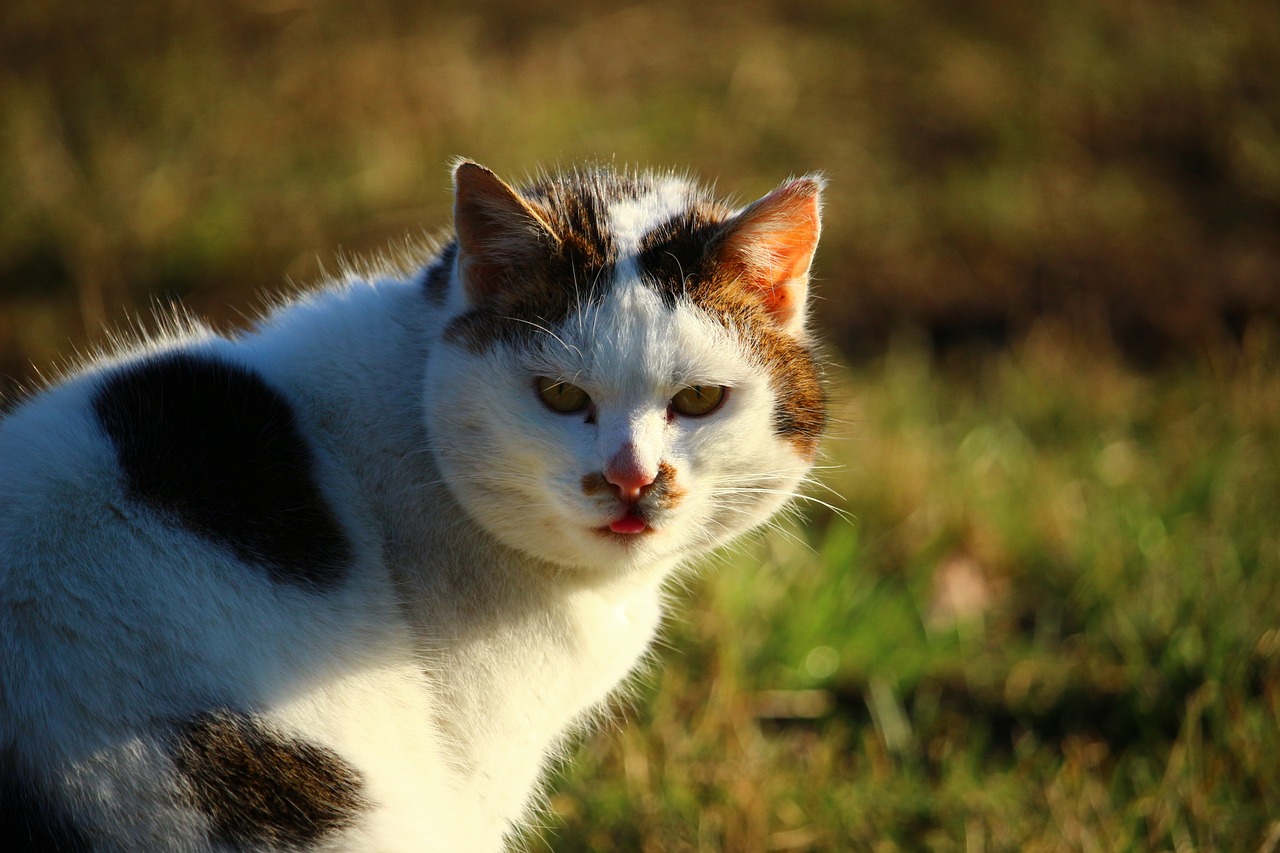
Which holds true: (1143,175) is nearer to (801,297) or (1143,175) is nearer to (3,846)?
(801,297)

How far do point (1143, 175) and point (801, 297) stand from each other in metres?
4.23

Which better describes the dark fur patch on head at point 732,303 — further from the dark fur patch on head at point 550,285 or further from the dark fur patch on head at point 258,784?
the dark fur patch on head at point 258,784

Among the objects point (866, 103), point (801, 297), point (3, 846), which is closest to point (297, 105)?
point (866, 103)

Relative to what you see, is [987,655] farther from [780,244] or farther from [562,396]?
[562,396]

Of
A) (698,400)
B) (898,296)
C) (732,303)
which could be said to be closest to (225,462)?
(698,400)

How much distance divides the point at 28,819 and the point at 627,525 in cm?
85

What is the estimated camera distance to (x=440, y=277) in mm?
1852

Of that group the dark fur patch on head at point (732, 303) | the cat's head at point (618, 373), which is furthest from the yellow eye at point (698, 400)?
the dark fur patch on head at point (732, 303)

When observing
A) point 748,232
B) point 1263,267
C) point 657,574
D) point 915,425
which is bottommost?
point 1263,267

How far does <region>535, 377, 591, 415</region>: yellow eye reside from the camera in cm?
159

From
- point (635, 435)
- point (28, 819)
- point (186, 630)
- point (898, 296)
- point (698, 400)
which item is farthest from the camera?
point (898, 296)

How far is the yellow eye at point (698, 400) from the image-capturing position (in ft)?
5.27

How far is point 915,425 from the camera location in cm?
348

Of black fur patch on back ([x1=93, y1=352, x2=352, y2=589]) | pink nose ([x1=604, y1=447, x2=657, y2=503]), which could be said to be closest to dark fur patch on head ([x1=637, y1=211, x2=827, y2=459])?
pink nose ([x1=604, y1=447, x2=657, y2=503])
